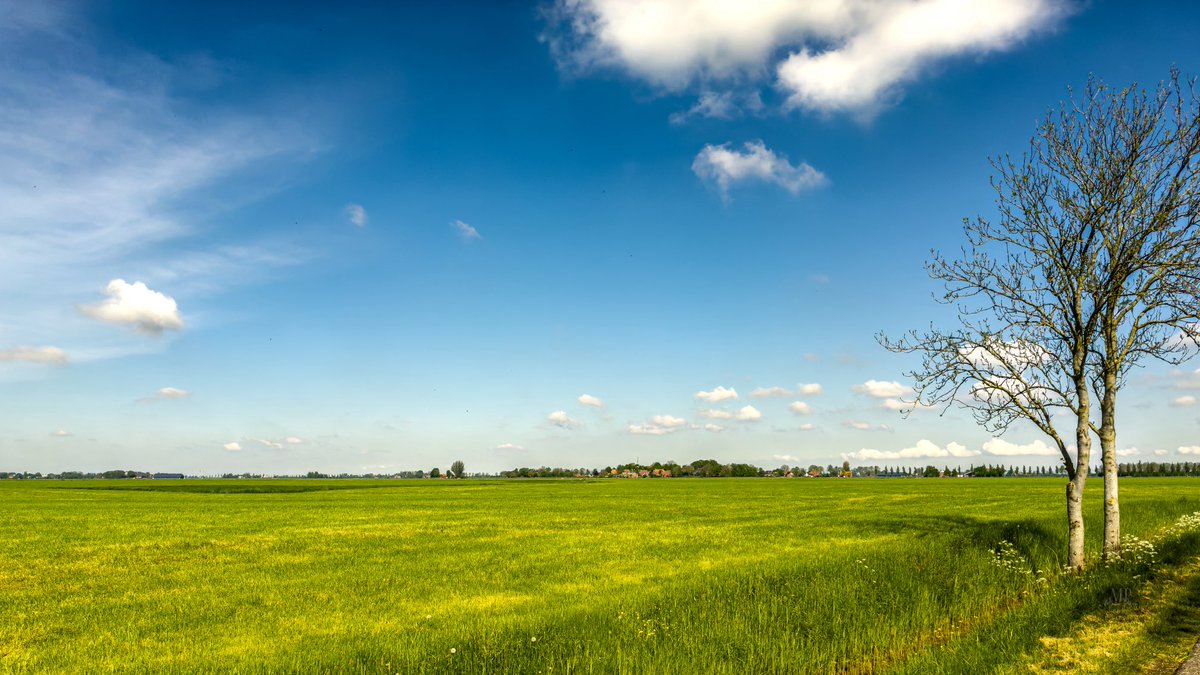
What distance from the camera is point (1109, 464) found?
17.0 metres

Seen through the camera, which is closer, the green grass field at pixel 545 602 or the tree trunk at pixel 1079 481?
the green grass field at pixel 545 602

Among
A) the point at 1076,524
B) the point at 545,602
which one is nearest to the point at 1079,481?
the point at 1076,524

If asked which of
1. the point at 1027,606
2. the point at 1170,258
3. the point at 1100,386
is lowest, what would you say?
the point at 1027,606

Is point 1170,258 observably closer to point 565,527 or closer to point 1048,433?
point 1048,433

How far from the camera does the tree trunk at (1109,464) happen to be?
1681 centimetres

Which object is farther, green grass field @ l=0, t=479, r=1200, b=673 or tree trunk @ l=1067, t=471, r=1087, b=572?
tree trunk @ l=1067, t=471, r=1087, b=572

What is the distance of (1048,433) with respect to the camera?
1738 cm

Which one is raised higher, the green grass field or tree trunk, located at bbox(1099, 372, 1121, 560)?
tree trunk, located at bbox(1099, 372, 1121, 560)

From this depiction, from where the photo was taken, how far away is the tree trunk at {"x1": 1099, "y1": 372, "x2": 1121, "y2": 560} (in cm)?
1681

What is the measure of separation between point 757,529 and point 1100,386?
19599 millimetres

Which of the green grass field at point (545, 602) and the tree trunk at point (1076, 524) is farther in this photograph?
the tree trunk at point (1076, 524)

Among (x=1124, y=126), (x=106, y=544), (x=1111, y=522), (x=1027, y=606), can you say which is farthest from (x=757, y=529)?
(x=106, y=544)

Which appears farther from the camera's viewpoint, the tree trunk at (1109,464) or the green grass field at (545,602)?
the tree trunk at (1109,464)

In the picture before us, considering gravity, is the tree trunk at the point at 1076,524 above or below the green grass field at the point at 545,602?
above
